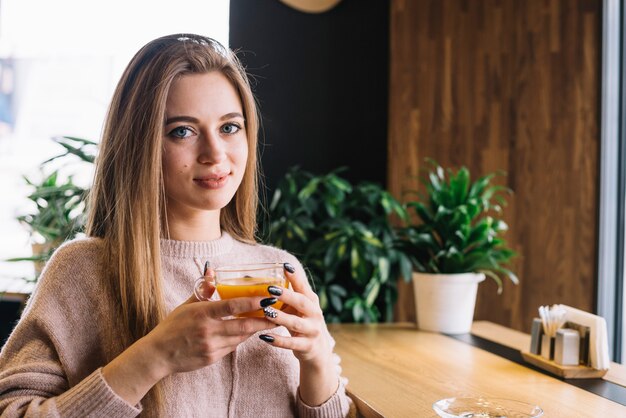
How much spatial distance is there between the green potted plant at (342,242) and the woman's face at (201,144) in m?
2.01

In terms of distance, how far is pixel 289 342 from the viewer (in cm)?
136

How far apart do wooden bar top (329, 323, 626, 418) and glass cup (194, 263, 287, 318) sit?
59 centimetres

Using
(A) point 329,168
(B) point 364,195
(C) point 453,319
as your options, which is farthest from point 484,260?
(A) point 329,168

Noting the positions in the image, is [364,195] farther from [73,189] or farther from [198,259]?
[198,259]

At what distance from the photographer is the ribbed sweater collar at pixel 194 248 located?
1.62 metres

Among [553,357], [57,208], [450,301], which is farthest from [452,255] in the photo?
[57,208]

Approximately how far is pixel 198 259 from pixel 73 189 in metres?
2.11

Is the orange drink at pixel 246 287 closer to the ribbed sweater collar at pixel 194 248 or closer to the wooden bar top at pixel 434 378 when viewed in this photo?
the ribbed sweater collar at pixel 194 248

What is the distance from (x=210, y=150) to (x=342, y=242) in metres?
2.11

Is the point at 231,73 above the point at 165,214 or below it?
above

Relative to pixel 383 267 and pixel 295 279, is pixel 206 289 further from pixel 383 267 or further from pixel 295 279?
pixel 383 267

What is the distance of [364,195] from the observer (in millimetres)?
3898

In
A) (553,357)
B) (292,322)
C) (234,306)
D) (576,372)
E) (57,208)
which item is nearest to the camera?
(234,306)

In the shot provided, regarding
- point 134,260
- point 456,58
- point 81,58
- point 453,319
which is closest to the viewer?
point 134,260
